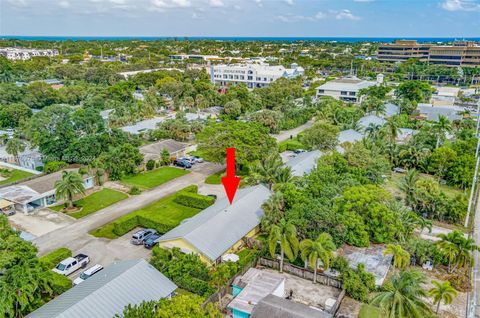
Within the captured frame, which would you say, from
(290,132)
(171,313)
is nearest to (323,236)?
(171,313)

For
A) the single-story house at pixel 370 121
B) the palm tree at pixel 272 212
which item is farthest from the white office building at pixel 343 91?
the palm tree at pixel 272 212

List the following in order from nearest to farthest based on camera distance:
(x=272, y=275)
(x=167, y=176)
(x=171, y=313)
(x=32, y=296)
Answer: (x=171, y=313) → (x=32, y=296) → (x=272, y=275) → (x=167, y=176)

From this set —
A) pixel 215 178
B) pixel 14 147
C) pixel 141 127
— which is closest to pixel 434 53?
pixel 141 127

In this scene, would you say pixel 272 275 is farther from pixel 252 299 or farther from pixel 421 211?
pixel 421 211

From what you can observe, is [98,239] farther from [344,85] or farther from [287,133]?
[344,85]

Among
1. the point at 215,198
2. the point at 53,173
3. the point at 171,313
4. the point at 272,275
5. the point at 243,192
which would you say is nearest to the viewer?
the point at 171,313

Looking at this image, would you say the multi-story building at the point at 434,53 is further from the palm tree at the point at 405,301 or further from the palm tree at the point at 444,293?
the palm tree at the point at 405,301
